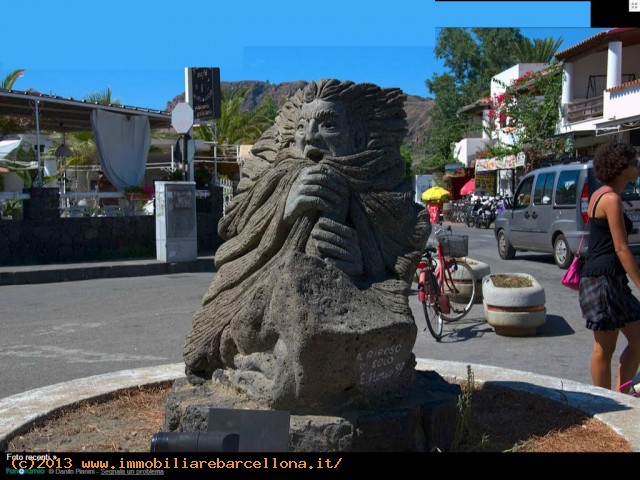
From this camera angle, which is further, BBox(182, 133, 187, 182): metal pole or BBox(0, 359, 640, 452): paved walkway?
BBox(182, 133, 187, 182): metal pole

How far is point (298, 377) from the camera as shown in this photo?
9.98 feet

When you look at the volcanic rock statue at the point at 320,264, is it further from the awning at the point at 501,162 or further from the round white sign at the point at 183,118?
the awning at the point at 501,162

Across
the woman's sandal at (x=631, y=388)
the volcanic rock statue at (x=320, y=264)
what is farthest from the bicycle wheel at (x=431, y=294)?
the volcanic rock statue at (x=320, y=264)

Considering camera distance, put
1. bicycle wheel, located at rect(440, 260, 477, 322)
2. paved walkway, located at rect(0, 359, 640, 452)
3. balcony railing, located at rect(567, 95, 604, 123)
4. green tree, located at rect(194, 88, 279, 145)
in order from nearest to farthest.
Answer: paved walkway, located at rect(0, 359, 640, 452) → bicycle wheel, located at rect(440, 260, 477, 322) → balcony railing, located at rect(567, 95, 604, 123) → green tree, located at rect(194, 88, 279, 145)

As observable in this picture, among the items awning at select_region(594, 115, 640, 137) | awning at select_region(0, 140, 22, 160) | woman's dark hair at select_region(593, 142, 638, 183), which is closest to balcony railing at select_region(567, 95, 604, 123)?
awning at select_region(594, 115, 640, 137)

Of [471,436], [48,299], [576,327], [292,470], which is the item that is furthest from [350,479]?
[48,299]

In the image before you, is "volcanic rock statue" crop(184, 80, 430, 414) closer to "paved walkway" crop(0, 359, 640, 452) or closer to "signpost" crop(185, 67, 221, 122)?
"paved walkway" crop(0, 359, 640, 452)

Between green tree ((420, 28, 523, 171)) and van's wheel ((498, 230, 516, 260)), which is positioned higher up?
green tree ((420, 28, 523, 171))

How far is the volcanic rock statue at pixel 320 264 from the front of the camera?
10.1 ft

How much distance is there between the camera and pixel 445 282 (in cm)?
864

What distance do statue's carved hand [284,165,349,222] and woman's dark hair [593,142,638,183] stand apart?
6.28 feet

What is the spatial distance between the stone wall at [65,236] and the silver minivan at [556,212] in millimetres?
6825

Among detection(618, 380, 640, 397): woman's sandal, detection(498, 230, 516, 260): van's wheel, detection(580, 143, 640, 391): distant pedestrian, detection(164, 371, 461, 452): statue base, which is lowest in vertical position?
detection(498, 230, 516, 260): van's wheel

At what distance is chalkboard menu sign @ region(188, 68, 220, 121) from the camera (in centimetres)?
1805
